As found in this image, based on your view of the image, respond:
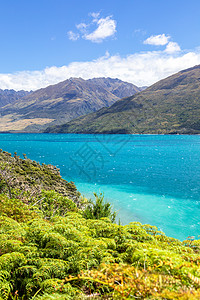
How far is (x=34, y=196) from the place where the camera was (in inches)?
401

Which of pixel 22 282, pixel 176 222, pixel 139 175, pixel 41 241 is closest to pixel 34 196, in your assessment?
pixel 41 241

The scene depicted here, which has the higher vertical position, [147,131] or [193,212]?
[147,131]

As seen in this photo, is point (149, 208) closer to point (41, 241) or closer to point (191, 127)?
point (41, 241)

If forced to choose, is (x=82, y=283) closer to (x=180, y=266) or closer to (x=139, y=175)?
(x=180, y=266)

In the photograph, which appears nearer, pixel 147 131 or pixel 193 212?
pixel 193 212

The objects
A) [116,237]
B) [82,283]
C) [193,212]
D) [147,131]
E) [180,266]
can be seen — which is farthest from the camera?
[147,131]

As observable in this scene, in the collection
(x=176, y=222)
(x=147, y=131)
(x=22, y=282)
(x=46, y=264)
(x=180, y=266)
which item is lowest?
(x=22, y=282)

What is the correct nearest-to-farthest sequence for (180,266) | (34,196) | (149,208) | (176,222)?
(180,266) → (34,196) → (176,222) → (149,208)

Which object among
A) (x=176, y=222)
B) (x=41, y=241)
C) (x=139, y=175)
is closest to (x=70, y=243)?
(x=41, y=241)

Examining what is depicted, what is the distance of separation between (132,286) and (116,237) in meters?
2.33

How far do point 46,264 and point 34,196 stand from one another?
301 inches

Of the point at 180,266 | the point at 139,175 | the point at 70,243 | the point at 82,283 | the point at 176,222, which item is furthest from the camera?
the point at 139,175

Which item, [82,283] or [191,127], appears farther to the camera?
[191,127]

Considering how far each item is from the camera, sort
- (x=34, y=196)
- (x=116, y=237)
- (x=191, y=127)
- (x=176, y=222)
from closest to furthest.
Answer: (x=116, y=237) < (x=34, y=196) < (x=176, y=222) < (x=191, y=127)
